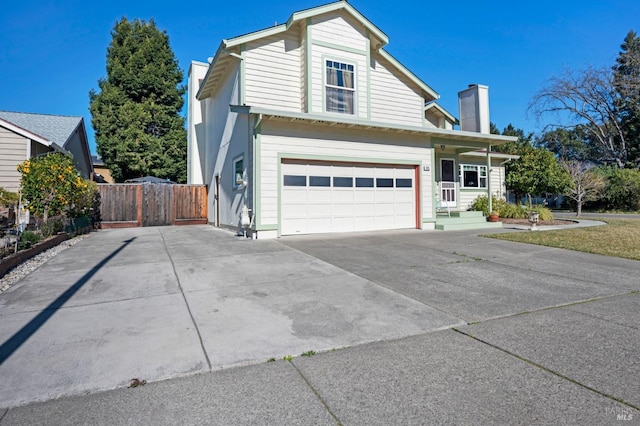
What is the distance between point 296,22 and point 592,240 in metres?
10.6

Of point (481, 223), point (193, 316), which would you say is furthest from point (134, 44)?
point (193, 316)

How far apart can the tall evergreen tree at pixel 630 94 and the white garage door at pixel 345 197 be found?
3014 centimetres

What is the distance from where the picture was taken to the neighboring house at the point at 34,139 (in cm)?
1132

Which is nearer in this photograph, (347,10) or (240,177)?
(240,177)

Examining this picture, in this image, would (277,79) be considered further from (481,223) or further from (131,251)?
(481,223)

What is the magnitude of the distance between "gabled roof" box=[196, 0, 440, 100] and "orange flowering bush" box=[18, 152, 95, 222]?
227 inches

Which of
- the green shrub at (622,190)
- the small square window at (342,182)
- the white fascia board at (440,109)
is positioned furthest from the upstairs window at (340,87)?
the green shrub at (622,190)

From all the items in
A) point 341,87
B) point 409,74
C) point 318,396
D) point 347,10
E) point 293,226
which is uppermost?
point 347,10

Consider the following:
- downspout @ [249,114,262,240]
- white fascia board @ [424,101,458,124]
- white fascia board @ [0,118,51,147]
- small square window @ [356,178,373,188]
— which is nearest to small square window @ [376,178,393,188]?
small square window @ [356,178,373,188]

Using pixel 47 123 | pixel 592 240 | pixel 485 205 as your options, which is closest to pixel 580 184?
pixel 485 205

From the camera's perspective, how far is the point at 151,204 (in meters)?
15.0

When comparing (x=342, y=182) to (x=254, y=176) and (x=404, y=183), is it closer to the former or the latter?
(x=404, y=183)

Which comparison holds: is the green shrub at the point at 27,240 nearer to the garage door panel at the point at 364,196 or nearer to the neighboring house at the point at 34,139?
the neighboring house at the point at 34,139

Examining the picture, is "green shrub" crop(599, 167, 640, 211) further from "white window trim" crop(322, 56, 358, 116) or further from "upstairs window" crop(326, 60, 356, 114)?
"upstairs window" crop(326, 60, 356, 114)
